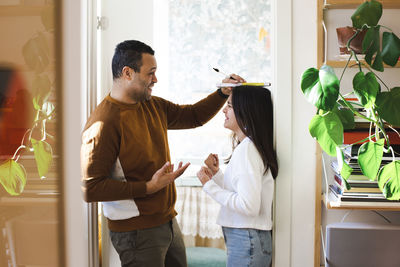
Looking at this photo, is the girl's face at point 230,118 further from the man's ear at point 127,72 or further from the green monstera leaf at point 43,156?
the green monstera leaf at point 43,156

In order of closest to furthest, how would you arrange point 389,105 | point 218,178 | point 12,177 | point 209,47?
point 12,177 < point 389,105 < point 218,178 < point 209,47

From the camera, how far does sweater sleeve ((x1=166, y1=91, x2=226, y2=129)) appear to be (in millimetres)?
1945

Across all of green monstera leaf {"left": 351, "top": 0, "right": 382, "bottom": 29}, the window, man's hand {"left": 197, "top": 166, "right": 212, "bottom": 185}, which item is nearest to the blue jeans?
man's hand {"left": 197, "top": 166, "right": 212, "bottom": 185}

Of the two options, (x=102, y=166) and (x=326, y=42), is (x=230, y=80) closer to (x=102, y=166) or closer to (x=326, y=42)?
(x=326, y=42)

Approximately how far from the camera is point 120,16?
2.00 meters

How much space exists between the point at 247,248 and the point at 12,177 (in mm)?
1620

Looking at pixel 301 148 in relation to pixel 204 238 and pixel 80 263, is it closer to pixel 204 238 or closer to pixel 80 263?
pixel 204 238

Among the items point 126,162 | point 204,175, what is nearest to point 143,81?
point 126,162

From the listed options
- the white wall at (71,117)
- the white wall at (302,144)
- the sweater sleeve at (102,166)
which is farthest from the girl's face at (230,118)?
the white wall at (71,117)

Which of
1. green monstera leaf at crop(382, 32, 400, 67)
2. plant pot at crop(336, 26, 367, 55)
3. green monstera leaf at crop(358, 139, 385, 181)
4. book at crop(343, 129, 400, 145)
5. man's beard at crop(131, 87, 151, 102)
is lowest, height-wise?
green monstera leaf at crop(358, 139, 385, 181)

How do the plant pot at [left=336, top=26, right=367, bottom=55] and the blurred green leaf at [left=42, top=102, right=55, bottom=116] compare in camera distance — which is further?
the plant pot at [left=336, top=26, right=367, bottom=55]

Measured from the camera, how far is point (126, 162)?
1.64 meters

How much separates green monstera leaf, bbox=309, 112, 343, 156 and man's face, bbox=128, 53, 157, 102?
27.6 inches

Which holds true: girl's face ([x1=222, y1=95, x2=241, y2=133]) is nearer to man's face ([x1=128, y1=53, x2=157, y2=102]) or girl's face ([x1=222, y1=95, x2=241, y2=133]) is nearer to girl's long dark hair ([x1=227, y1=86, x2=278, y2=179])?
girl's long dark hair ([x1=227, y1=86, x2=278, y2=179])
